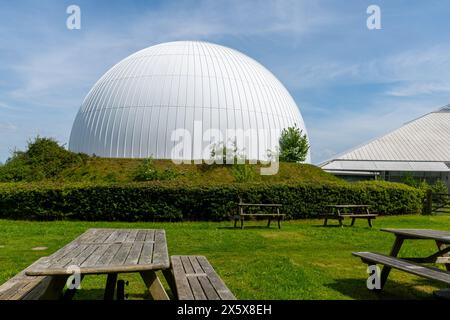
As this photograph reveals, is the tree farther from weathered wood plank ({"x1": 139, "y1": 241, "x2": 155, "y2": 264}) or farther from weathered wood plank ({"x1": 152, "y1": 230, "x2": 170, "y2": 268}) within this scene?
weathered wood plank ({"x1": 139, "y1": 241, "x2": 155, "y2": 264})

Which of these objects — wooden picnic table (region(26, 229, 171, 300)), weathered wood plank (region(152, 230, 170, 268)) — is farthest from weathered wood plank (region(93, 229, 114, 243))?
→ weathered wood plank (region(152, 230, 170, 268))

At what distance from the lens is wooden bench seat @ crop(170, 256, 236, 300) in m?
3.54

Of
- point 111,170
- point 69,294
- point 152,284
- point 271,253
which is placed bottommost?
point 271,253

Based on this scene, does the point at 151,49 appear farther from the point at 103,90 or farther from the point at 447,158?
the point at 447,158

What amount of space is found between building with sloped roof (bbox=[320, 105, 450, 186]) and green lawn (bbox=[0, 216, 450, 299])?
2242 cm

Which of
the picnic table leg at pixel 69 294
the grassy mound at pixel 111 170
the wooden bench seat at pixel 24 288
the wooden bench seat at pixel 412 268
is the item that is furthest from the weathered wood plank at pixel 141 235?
the grassy mound at pixel 111 170

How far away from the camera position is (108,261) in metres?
3.68

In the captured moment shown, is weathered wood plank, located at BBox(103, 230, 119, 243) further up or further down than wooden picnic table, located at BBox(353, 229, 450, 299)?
further up

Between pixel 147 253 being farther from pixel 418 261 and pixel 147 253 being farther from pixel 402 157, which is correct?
pixel 402 157

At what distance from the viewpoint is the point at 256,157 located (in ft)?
93.6

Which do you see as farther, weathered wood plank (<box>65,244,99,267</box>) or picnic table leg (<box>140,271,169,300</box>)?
picnic table leg (<box>140,271,169,300</box>)

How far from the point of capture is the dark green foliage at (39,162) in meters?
19.9

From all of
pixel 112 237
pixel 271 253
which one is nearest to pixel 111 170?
pixel 271 253

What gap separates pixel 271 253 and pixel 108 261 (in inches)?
227
